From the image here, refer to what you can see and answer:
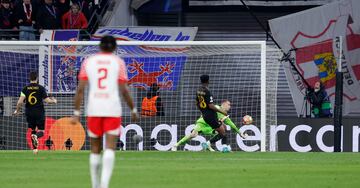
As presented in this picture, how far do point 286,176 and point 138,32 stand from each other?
16.2m

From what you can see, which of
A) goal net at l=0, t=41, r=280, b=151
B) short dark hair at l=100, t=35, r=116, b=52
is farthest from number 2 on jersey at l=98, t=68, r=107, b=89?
goal net at l=0, t=41, r=280, b=151

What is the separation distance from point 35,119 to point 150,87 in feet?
15.3

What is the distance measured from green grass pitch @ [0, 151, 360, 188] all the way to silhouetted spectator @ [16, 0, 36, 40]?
26.8 feet

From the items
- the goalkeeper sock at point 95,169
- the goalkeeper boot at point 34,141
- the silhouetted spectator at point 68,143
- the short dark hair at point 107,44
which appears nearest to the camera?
the goalkeeper sock at point 95,169

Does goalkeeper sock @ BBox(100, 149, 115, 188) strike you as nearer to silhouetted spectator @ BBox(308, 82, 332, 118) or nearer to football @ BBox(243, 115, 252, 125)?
football @ BBox(243, 115, 252, 125)

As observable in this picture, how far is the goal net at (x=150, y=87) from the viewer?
30.9 m

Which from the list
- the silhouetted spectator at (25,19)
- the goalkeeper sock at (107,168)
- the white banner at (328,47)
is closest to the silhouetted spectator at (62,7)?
the silhouetted spectator at (25,19)

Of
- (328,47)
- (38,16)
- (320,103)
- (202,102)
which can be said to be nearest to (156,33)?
(38,16)

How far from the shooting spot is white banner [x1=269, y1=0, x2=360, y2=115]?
3388cm

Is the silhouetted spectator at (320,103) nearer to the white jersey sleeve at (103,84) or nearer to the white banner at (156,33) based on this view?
the white banner at (156,33)

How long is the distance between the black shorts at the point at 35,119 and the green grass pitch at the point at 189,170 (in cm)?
174

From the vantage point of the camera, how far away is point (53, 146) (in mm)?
30844

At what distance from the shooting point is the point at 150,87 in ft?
103

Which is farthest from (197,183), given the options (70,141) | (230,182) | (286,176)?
(70,141)
